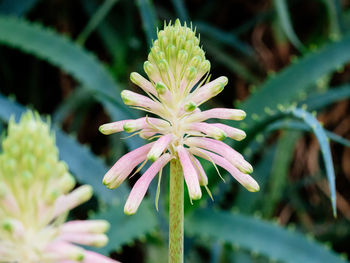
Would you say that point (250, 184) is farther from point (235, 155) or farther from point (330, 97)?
point (330, 97)

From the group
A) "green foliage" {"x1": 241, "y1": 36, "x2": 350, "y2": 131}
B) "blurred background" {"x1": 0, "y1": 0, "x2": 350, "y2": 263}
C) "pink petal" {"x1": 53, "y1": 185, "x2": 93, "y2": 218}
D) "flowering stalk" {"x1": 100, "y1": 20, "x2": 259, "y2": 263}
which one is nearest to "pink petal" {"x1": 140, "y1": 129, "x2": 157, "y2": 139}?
"flowering stalk" {"x1": 100, "y1": 20, "x2": 259, "y2": 263}

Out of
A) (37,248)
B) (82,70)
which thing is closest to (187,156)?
(37,248)

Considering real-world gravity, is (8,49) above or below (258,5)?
below

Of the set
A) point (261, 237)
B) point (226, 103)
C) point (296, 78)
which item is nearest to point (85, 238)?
point (261, 237)

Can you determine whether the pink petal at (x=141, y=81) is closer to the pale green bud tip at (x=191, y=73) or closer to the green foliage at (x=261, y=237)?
the pale green bud tip at (x=191, y=73)

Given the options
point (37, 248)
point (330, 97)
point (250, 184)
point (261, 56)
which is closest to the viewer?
point (37, 248)

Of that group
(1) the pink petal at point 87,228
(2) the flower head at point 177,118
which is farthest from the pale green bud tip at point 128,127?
(1) the pink petal at point 87,228
